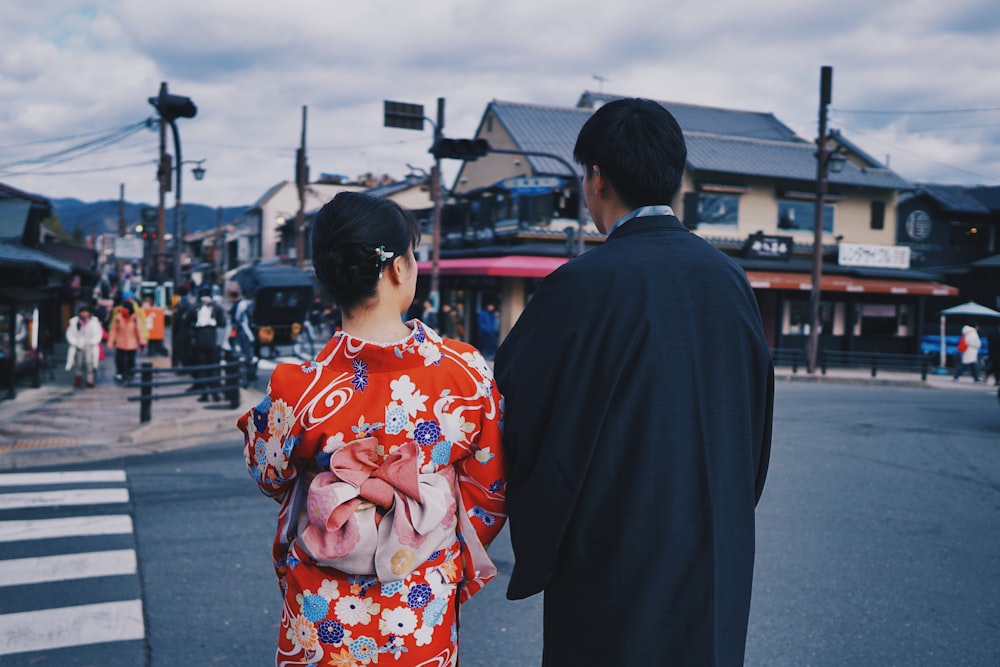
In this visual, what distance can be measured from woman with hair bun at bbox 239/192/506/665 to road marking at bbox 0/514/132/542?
4.56 meters

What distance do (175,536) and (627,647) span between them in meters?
4.74

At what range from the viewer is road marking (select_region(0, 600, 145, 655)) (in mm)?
3887

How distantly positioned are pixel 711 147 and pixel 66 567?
2750 centimetres

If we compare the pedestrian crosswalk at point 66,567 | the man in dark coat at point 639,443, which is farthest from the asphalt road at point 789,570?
the man in dark coat at point 639,443

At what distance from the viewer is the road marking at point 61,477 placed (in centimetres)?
736

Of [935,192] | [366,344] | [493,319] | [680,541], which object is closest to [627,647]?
[680,541]

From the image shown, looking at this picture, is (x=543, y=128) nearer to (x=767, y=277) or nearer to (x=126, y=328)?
(x=767, y=277)

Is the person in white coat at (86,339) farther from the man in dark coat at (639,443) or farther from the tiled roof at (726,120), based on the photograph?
the tiled roof at (726,120)

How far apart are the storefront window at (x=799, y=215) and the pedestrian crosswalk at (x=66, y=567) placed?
87.9ft

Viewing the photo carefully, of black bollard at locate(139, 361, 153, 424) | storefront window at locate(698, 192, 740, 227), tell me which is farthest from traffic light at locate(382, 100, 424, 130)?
black bollard at locate(139, 361, 153, 424)

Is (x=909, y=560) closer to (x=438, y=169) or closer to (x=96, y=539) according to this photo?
(x=96, y=539)

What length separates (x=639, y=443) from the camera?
5.67ft

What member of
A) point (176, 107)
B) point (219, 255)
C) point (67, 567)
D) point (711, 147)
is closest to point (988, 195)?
point (711, 147)

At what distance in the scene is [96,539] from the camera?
5605mm
